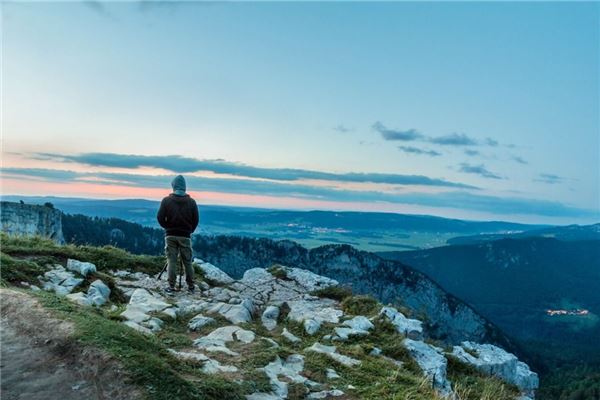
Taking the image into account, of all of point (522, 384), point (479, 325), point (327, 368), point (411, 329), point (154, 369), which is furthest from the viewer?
point (479, 325)

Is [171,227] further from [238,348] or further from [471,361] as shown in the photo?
[471,361]

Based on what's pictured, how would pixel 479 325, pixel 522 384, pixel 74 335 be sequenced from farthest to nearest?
pixel 479 325 < pixel 522 384 < pixel 74 335

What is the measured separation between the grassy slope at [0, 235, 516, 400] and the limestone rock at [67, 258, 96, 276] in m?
A: 0.39

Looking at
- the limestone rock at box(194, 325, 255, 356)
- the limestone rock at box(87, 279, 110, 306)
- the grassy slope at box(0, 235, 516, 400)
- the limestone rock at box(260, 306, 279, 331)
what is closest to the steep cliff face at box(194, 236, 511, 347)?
the limestone rock at box(87, 279, 110, 306)

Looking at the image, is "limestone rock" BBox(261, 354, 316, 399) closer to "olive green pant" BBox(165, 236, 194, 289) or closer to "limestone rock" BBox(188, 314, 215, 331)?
"limestone rock" BBox(188, 314, 215, 331)

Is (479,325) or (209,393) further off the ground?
(209,393)

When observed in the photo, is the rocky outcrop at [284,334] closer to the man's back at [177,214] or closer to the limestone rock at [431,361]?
the limestone rock at [431,361]

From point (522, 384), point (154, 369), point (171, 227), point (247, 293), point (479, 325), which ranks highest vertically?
point (171, 227)

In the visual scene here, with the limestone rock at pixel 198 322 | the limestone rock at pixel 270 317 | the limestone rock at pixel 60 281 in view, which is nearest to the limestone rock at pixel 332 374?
the limestone rock at pixel 270 317

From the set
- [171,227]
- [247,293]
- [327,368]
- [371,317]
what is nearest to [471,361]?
[371,317]

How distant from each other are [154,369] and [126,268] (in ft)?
36.5

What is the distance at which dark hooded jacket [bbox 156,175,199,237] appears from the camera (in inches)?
575

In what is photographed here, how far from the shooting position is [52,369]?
6938mm

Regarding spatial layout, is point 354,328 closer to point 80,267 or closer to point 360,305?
point 360,305
